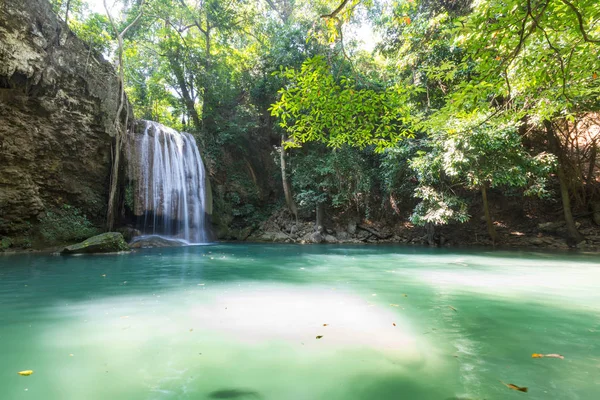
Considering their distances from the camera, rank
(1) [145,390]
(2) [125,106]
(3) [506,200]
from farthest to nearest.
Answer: (3) [506,200]
(2) [125,106]
(1) [145,390]

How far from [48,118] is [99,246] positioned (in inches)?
185

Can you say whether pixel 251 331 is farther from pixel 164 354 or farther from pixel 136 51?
pixel 136 51

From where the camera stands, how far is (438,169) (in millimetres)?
11078

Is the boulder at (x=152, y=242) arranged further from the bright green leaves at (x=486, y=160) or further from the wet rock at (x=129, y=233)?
the bright green leaves at (x=486, y=160)

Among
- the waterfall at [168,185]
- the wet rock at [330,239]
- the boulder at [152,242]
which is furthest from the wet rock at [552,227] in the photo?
the boulder at [152,242]

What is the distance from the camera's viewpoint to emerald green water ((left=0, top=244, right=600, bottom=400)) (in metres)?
1.84

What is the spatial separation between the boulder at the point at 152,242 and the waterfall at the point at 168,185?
1135mm

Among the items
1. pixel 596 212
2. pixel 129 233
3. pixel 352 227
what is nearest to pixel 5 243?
pixel 129 233

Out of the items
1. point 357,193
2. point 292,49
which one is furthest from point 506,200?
point 292,49

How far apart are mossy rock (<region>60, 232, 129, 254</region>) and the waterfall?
3.80m

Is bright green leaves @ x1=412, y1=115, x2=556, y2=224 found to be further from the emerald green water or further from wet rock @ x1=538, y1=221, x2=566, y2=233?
the emerald green water

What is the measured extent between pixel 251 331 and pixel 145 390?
3.64ft

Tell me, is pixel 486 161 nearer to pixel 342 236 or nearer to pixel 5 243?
pixel 342 236

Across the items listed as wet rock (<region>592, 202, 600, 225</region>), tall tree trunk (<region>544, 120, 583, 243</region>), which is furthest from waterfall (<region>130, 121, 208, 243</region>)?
wet rock (<region>592, 202, 600, 225</region>)
